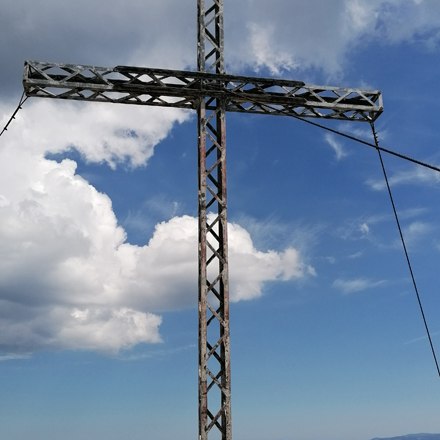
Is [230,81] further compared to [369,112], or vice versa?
[369,112]

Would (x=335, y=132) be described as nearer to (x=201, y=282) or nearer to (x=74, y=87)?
(x=201, y=282)

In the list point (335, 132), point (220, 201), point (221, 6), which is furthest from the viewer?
point (221, 6)

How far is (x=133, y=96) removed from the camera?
14.9 meters

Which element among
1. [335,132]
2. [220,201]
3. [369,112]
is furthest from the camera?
[369,112]

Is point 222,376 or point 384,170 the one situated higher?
→ point 384,170

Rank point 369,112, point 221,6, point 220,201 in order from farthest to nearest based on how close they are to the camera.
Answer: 1. point 369,112
2. point 221,6
3. point 220,201

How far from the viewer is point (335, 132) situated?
43.8ft

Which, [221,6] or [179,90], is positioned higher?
[221,6]

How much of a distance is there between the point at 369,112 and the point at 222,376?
759cm

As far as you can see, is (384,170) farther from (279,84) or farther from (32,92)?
(32,92)

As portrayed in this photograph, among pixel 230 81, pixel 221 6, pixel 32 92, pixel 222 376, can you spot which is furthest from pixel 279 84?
pixel 222 376

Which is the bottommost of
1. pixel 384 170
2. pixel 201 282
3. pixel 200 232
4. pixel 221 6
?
pixel 201 282

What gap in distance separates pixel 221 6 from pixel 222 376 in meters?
8.57

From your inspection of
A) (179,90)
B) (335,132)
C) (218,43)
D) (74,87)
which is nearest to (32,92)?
(74,87)
